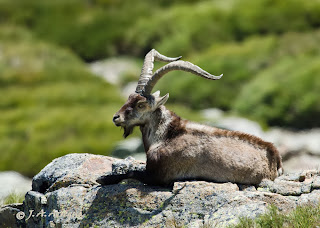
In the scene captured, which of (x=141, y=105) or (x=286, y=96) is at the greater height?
(x=286, y=96)

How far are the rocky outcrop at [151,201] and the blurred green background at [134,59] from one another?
19174mm

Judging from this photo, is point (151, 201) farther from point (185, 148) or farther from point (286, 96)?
point (286, 96)

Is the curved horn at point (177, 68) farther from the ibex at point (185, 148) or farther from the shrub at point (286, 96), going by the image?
the shrub at point (286, 96)

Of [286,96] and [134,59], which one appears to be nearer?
[286,96]

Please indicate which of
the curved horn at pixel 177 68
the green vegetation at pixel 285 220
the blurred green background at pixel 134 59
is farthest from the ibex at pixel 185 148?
the blurred green background at pixel 134 59

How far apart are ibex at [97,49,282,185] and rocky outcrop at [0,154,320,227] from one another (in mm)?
305

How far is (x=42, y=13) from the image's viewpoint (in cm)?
5756

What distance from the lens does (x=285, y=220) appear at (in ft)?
38.5

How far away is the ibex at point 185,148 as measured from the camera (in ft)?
44.7

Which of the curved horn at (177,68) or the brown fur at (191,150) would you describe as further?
the brown fur at (191,150)

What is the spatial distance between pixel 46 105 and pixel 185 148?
29.3m

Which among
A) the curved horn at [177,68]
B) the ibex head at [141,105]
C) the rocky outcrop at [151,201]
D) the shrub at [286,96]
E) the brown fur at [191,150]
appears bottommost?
the rocky outcrop at [151,201]

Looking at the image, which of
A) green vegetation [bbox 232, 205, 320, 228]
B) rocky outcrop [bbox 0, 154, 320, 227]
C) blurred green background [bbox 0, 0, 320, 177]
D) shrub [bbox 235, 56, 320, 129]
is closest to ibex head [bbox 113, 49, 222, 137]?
rocky outcrop [bbox 0, 154, 320, 227]

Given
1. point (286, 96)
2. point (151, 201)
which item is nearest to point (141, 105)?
point (151, 201)
